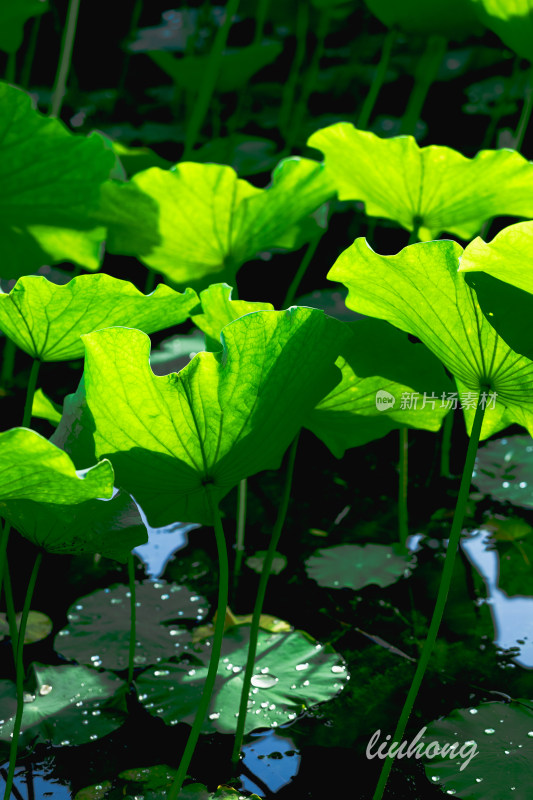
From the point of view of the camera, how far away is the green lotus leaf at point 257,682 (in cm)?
73

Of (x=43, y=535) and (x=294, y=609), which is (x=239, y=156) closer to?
(x=294, y=609)

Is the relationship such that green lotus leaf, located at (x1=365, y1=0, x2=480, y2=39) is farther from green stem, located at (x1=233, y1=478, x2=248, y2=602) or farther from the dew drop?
the dew drop

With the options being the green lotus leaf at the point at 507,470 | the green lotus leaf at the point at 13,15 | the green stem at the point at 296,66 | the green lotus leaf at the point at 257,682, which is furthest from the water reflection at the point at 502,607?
the green stem at the point at 296,66

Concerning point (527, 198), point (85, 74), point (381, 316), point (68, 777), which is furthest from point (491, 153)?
point (85, 74)

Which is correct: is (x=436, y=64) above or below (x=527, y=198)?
above

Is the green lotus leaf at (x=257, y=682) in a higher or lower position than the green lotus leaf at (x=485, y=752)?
lower

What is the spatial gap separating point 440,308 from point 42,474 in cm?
31

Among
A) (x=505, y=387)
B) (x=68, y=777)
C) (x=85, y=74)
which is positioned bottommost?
(x=68, y=777)

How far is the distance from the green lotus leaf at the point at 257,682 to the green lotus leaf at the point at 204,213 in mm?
442

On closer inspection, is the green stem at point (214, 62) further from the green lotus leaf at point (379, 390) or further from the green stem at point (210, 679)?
the green stem at point (210, 679)

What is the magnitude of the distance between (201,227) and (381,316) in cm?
40

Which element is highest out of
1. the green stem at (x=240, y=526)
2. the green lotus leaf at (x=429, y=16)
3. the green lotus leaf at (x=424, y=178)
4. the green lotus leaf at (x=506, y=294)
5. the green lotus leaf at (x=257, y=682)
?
the green lotus leaf at (x=429, y=16)

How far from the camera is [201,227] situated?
0.97m

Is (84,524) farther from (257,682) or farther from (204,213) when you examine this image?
(204,213)
